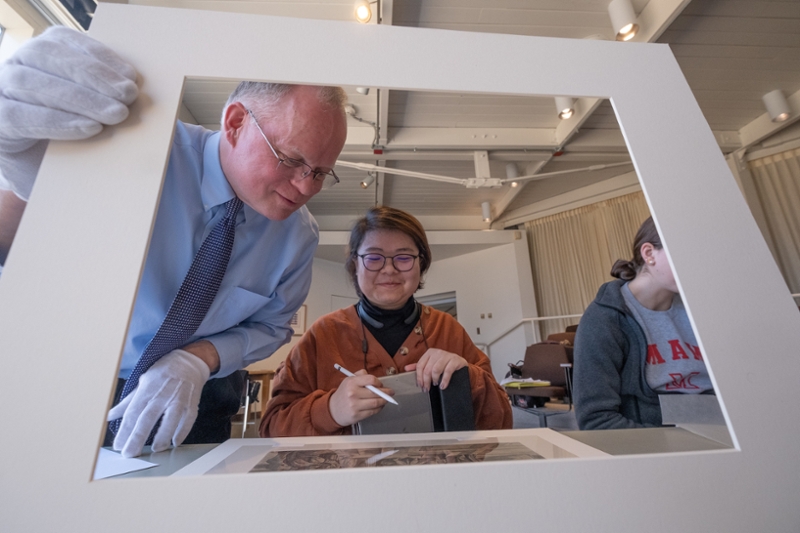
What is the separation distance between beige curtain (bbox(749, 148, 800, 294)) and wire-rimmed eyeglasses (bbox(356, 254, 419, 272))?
11.8 ft

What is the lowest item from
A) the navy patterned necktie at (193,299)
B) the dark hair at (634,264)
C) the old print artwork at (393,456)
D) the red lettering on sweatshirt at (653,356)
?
the old print artwork at (393,456)

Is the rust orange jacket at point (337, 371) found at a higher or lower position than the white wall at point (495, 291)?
lower

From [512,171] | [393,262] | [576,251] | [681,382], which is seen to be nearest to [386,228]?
[393,262]

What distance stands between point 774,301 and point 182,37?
0.54 metres

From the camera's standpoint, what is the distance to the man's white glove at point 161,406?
41 cm

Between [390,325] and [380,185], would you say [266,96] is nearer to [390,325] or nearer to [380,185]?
[390,325]

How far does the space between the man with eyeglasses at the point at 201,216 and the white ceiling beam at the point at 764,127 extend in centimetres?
366

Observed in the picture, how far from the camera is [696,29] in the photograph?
2.17 m

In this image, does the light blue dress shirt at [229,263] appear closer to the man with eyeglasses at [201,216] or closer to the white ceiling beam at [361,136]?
the man with eyeglasses at [201,216]

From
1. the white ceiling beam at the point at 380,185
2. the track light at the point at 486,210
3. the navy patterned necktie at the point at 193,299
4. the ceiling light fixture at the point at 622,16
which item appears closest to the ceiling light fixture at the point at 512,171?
the track light at the point at 486,210

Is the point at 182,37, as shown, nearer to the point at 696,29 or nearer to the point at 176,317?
the point at 176,317

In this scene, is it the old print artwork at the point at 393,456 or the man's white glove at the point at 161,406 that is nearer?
the old print artwork at the point at 393,456

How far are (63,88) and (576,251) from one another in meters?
3.19

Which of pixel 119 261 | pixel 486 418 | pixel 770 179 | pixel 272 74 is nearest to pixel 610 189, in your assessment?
pixel 486 418
